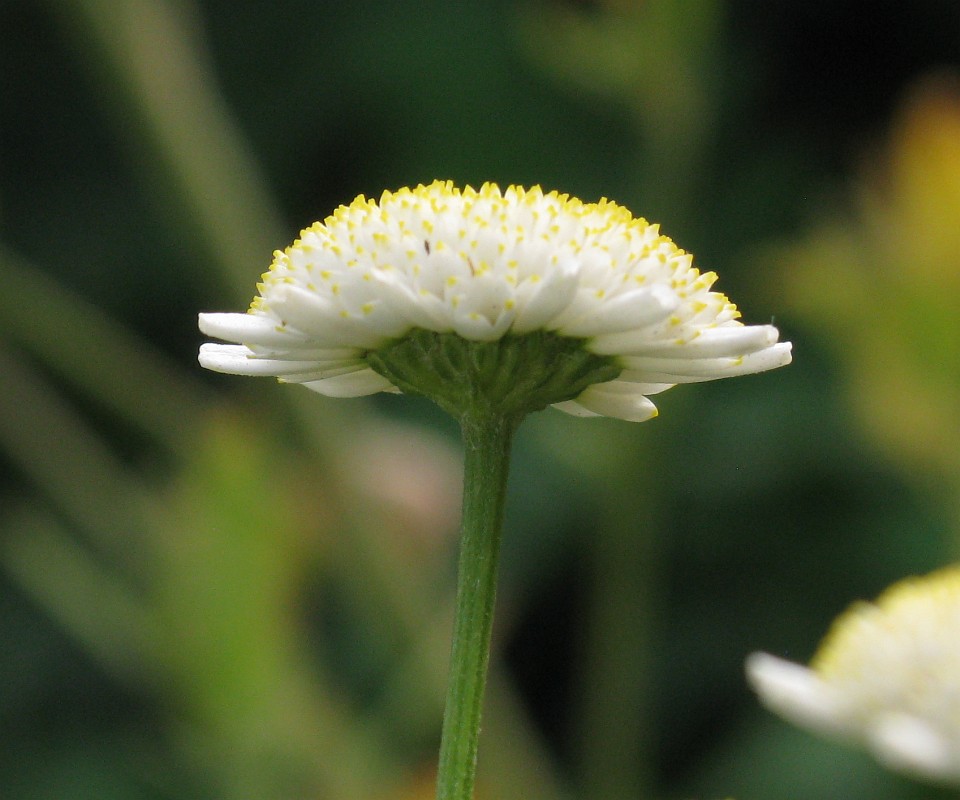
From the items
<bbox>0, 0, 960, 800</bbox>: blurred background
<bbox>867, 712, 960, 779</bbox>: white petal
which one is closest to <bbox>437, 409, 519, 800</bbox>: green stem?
<bbox>867, 712, 960, 779</bbox>: white petal

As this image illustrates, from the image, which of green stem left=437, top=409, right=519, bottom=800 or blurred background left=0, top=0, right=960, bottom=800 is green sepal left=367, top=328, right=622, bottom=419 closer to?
green stem left=437, top=409, right=519, bottom=800

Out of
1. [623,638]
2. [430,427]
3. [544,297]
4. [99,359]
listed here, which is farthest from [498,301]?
[430,427]

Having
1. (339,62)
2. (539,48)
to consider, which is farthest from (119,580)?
(339,62)

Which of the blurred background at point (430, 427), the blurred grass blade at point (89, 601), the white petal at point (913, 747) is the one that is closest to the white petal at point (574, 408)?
the white petal at point (913, 747)

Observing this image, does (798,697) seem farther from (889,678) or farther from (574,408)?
(574,408)

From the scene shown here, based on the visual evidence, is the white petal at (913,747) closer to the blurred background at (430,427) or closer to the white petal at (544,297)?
the white petal at (544,297)

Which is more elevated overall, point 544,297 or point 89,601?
point 89,601
